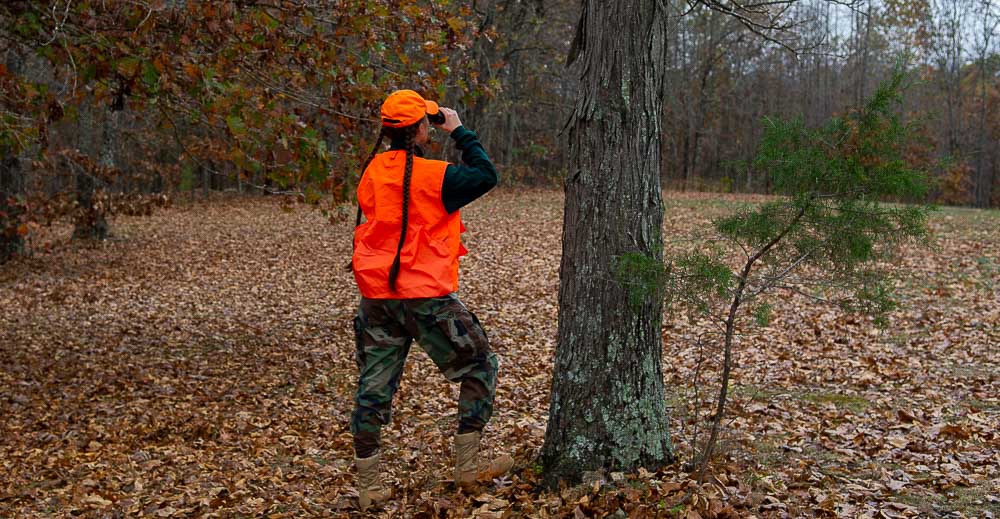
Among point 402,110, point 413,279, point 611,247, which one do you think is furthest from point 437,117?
point 611,247

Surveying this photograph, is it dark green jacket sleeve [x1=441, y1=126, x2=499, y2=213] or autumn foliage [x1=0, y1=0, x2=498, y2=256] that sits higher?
autumn foliage [x1=0, y1=0, x2=498, y2=256]

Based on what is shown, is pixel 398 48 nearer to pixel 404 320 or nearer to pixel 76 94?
pixel 76 94

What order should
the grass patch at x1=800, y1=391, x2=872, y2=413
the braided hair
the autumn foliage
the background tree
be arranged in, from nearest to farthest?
1. the background tree
2. the braided hair
3. the grass patch at x1=800, y1=391, x2=872, y2=413
4. the autumn foliage

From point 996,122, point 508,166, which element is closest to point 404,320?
point 508,166

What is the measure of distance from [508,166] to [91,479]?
2431 centimetres

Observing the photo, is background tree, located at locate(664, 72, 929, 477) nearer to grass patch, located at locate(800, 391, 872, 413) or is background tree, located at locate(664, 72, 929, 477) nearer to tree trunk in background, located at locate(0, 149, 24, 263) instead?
grass patch, located at locate(800, 391, 872, 413)

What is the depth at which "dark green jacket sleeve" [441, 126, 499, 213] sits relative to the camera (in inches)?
165

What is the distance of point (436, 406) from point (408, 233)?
9.70 ft

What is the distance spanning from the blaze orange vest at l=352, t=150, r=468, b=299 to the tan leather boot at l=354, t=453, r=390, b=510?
93 cm

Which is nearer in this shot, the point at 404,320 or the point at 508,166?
the point at 404,320

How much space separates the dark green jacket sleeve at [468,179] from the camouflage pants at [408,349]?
517 millimetres

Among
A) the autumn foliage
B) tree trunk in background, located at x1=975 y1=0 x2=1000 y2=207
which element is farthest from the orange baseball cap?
tree trunk in background, located at x1=975 y1=0 x2=1000 y2=207

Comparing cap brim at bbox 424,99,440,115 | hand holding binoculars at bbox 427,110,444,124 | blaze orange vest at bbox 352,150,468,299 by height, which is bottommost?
blaze orange vest at bbox 352,150,468,299

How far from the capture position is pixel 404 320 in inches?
169
